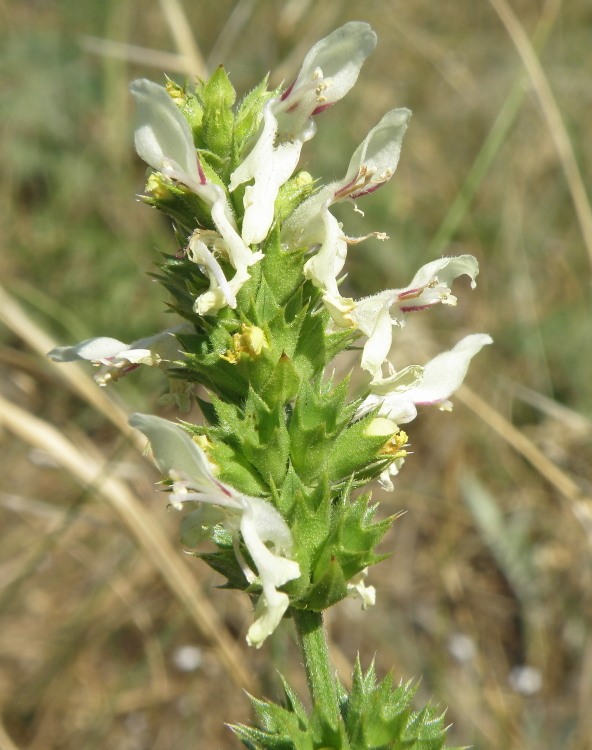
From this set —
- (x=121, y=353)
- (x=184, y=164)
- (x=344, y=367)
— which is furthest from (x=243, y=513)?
(x=344, y=367)

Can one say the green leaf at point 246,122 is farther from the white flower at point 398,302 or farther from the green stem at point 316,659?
the green stem at point 316,659

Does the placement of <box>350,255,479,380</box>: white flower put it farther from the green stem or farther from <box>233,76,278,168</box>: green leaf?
the green stem

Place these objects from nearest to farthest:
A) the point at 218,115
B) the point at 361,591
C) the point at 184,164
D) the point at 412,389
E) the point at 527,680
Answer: the point at 184,164, the point at 218,115, the point at 361,591, the point at 412,389, the point at 527,680

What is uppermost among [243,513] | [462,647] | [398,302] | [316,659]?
[398,302]

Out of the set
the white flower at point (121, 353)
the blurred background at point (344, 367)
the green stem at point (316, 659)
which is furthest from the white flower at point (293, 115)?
the blurred background at point (344, 367)

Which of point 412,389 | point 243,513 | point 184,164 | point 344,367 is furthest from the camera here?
point 344,367

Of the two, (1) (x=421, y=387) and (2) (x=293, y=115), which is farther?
(1) (x=421, y=387)

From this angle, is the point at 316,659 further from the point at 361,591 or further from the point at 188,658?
the point at 188,658

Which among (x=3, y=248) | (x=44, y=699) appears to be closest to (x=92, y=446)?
(x=44, y=699)
